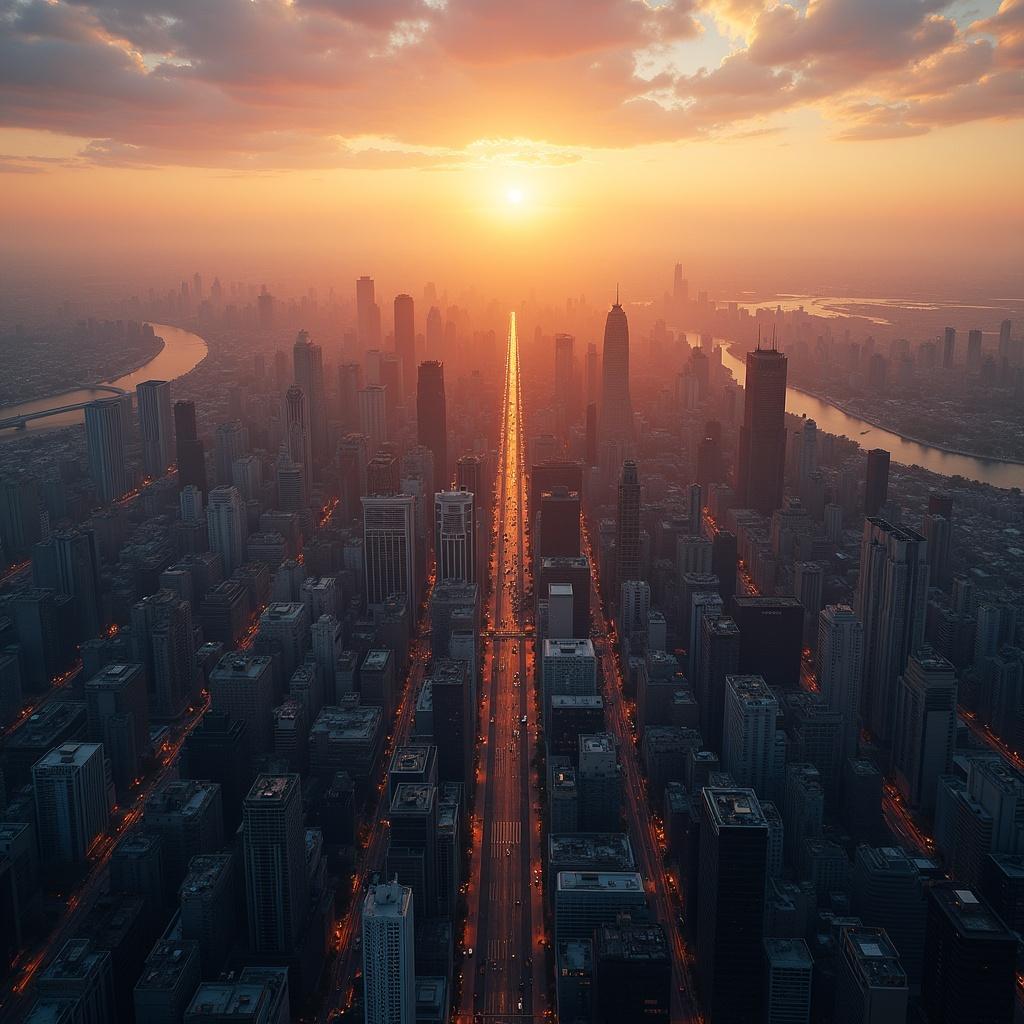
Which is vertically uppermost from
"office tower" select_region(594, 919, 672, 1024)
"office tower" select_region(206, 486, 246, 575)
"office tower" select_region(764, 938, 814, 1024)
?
"office tower" select_region(206, 486, 246, 575)

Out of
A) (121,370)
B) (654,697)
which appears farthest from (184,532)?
(121,370)

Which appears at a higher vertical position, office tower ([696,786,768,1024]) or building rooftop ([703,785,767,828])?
building rooftop ([703,785,767,828])

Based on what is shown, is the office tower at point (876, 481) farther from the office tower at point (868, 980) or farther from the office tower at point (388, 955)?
the office tower at point (388, 955)

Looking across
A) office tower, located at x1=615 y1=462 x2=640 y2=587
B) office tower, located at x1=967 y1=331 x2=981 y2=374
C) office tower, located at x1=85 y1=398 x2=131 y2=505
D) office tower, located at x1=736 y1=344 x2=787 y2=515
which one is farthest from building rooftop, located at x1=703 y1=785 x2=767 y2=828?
office tower, located at x1=967 y1=331 x2=981 y2=374

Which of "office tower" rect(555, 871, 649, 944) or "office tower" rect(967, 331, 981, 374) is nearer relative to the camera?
"office tower" rect(555, 871, 649, 944)

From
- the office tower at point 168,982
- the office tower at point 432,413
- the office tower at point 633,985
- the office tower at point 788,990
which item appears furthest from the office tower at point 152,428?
the office tower at point 788,990

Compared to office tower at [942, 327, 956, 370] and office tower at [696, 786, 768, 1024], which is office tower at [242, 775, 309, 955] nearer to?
office tower at [696, 786, 768, 1024]

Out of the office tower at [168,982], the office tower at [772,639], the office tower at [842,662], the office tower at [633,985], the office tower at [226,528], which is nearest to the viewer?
the office tower at [633,985]

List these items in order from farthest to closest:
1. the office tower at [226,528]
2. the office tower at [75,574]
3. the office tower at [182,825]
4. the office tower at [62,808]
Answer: the office tower at [226,528] → the office tower at [75,574] → the office tower at [62,808] → the office tower at [182,825]
